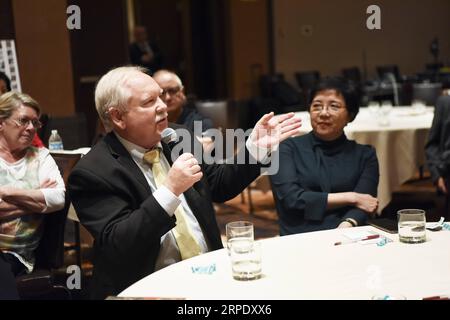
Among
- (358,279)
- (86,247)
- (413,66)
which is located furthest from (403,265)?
(413,66)

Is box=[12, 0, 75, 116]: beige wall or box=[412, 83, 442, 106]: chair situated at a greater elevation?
box=[12, 0, 75, 116]: beige wall

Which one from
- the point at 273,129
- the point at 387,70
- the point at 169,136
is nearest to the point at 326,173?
the point at 273,129

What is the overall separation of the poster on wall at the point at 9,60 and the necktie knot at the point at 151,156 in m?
3.27

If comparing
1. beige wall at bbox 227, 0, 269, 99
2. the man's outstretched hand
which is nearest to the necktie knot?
the man's outstretched hand

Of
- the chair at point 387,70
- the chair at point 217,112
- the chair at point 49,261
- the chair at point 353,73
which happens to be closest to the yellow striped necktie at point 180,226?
the chair at point 49,261

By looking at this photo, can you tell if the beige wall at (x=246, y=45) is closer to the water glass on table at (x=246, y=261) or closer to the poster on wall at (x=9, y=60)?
the poster on wall at (x=9, y=60)

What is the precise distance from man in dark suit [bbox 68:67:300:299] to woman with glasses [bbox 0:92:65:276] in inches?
34.6

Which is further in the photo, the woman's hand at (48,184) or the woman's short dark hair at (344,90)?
the woman's short dark hair at (344,90)

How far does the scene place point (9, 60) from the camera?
17.7 ft

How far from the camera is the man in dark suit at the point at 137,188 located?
7.06ft

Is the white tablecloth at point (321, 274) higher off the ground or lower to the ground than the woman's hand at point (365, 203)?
higher

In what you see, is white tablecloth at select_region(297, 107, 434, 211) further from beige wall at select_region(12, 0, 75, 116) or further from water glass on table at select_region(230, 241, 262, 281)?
water glass on table at select_region(230, 241, 262, 281)

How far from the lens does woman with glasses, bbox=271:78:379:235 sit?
3.19 meters

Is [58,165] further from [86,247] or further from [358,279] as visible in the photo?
[358,279]
